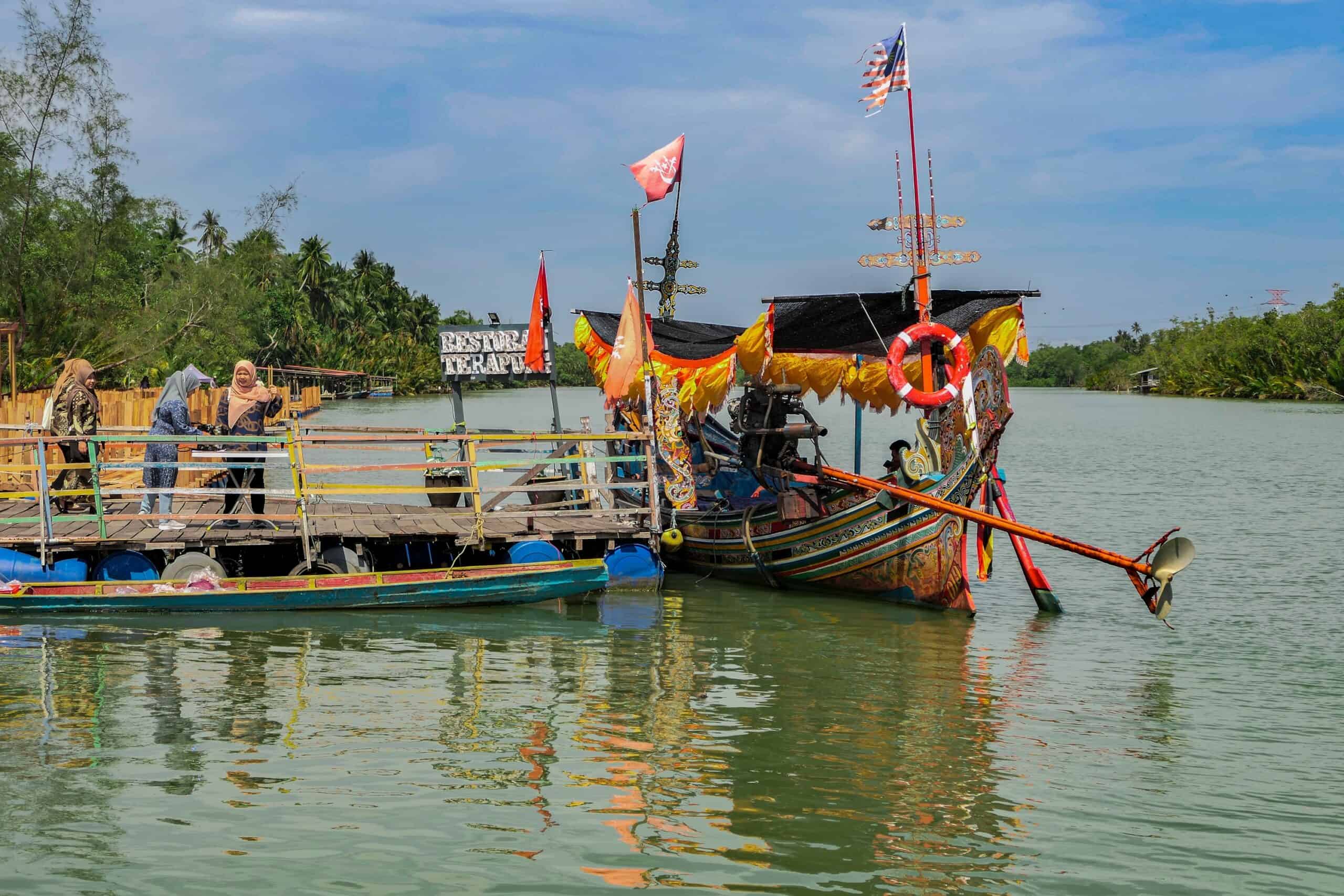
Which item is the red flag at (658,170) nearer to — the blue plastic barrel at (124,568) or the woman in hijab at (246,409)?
the woman in hijab at (246,409)


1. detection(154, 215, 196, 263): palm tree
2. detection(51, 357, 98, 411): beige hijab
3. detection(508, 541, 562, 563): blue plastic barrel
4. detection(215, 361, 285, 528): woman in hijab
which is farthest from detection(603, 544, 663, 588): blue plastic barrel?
detection(154, 215, 196, 263): palm tree

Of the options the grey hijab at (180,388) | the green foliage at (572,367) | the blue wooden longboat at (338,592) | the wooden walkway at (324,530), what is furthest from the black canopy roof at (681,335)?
the green foliage at (572,367)

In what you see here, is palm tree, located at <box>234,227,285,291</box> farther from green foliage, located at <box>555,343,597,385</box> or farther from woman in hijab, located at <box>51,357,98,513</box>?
green foliage, located at <box>555,343,597,385</box>

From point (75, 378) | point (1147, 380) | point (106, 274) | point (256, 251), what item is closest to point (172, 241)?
point (256, 251)

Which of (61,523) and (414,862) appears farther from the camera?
(61,523)

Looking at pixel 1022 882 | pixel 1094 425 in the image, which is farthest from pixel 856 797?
pixel 1094 425

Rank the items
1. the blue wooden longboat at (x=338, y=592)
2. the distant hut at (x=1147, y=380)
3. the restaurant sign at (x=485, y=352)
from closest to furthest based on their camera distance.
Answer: the blue wooden longboat at (x=338, y=592) → the restaurant sign at (x=485, y=352) → the distant hut at (x=1147, y=380)

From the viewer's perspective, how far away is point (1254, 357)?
88.4m

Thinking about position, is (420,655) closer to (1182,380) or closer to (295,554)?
(295,554)

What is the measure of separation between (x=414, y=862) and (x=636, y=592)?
824 cm

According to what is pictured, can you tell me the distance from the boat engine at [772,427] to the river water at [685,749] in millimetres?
1823

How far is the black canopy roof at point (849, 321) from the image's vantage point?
14.6m

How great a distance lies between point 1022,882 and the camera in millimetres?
5965

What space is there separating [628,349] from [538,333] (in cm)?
140
